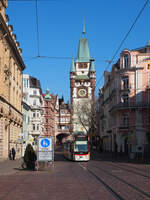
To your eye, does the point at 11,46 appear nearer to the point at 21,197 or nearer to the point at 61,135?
the point at 21,197

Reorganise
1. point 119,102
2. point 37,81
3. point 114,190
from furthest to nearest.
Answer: point 37,81
point 119,102
point 114,190

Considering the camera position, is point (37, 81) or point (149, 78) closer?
point (149, 78)

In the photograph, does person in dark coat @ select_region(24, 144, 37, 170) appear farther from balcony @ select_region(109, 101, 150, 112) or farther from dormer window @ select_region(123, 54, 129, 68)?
dormer window @ select_region(123, 54, 129, 68)

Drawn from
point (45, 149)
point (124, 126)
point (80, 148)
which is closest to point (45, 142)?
point (45, 149)

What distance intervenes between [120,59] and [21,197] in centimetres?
4906

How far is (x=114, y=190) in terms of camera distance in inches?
497

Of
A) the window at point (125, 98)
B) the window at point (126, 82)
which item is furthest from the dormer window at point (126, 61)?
the window at point (125, 98)

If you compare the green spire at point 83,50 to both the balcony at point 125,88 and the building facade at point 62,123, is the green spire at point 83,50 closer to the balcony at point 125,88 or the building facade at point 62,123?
the building facade at point 62,123

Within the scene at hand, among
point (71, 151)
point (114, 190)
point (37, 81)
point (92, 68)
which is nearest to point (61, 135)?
point (92, 68)

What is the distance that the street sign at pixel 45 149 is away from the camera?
23391 millimetres

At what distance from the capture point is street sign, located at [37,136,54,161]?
2339cm

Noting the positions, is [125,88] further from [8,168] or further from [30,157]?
[30,157]

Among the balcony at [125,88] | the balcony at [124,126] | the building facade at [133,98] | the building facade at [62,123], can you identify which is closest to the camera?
the building facade at [133,98]

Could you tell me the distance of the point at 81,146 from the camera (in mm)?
39594
